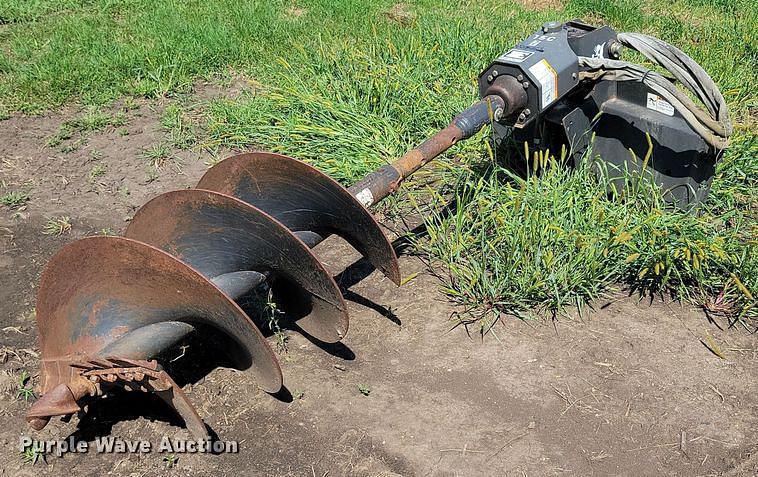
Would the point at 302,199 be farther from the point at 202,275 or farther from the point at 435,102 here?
the point at 435,102

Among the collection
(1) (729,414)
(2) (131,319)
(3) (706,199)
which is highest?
(2) (131,319)

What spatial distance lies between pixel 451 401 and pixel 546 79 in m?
1.52

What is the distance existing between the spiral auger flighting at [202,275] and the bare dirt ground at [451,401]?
0.66 feet

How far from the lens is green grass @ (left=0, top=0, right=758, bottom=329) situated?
346 cm

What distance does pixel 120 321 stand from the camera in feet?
8.98

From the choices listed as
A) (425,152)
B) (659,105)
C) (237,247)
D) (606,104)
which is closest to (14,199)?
(237,247)

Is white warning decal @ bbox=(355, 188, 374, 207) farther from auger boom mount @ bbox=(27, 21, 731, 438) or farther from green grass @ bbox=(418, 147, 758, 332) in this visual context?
green grass @ bbox=(418, 147, 758, 332)

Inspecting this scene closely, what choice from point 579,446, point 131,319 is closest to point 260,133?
point 131,319

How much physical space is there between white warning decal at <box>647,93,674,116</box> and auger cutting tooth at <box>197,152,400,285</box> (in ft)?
5.26

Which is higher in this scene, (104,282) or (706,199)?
(104,282)

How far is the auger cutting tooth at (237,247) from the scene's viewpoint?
8.93 feet

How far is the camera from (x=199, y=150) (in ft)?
15.7

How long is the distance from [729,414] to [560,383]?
0.68m

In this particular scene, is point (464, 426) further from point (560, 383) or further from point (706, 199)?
point (706, 199)
